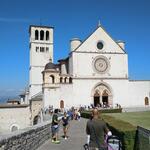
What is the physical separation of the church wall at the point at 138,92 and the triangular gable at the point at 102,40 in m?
7.05

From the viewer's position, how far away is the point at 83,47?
60156 mm

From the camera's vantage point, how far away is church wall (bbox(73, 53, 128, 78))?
59375mm

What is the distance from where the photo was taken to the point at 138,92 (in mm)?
62000

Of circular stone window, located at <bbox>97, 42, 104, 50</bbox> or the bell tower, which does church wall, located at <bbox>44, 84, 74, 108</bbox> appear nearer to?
circular stone window, located at <bbox>97, 42, 104, 50</bbox>

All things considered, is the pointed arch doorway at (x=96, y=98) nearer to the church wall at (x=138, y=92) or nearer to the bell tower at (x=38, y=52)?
the church wall at (x=138, y=92)

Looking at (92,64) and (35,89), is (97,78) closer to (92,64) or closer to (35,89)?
(92,64)

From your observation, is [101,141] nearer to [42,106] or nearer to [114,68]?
[42,106]

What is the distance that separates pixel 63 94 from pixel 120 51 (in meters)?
14.6

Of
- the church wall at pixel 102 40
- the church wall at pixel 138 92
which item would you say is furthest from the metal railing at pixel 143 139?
the church wall at pixel 138 92

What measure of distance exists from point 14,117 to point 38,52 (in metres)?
19.2

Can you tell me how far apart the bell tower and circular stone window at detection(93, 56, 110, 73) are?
12.5 meters

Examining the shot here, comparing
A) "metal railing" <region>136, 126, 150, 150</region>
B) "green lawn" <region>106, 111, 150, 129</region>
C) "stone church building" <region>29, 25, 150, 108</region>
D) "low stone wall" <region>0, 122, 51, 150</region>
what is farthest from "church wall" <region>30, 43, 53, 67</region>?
"metal railing" <region>136, 126, 150, 150</region>

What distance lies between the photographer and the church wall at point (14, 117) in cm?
5575

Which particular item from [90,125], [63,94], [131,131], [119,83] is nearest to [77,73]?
[63,94]
